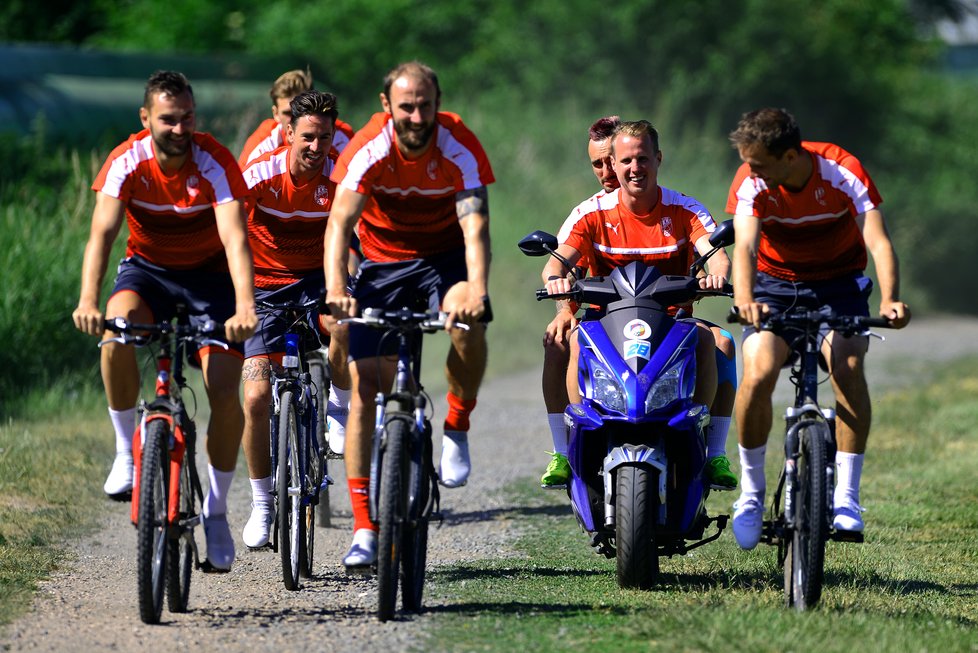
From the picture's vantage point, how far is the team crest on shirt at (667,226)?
284 inches

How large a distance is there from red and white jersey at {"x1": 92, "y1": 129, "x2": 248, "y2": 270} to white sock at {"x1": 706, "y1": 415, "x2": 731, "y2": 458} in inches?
92.6

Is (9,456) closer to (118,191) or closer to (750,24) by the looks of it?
(118,191)

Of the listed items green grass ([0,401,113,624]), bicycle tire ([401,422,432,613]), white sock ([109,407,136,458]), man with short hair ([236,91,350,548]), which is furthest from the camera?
man with short hair ([236,91,350,548])

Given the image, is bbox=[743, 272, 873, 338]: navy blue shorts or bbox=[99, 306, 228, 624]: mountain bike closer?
bbox=[99, 306, 228, 624]: mountain bike

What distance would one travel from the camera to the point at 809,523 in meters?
6.18

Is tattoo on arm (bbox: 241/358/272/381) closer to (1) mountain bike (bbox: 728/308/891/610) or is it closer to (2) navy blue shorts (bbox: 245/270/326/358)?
(2) navy blue shorts (bbox: 245/270/326/358)

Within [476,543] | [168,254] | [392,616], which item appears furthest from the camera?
[476,543]

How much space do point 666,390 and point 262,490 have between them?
78.2 inches

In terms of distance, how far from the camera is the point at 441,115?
6.41 m

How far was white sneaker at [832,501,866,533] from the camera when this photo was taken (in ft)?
20.9

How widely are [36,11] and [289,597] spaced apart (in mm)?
24840

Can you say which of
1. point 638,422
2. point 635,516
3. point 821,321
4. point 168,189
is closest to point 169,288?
point 168,189

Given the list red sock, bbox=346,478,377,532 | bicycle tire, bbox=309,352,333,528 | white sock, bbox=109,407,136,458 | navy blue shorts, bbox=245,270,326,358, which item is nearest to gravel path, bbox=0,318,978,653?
red sock, bbox=346,478,377,532

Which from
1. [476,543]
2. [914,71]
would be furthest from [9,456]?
[914,71]
